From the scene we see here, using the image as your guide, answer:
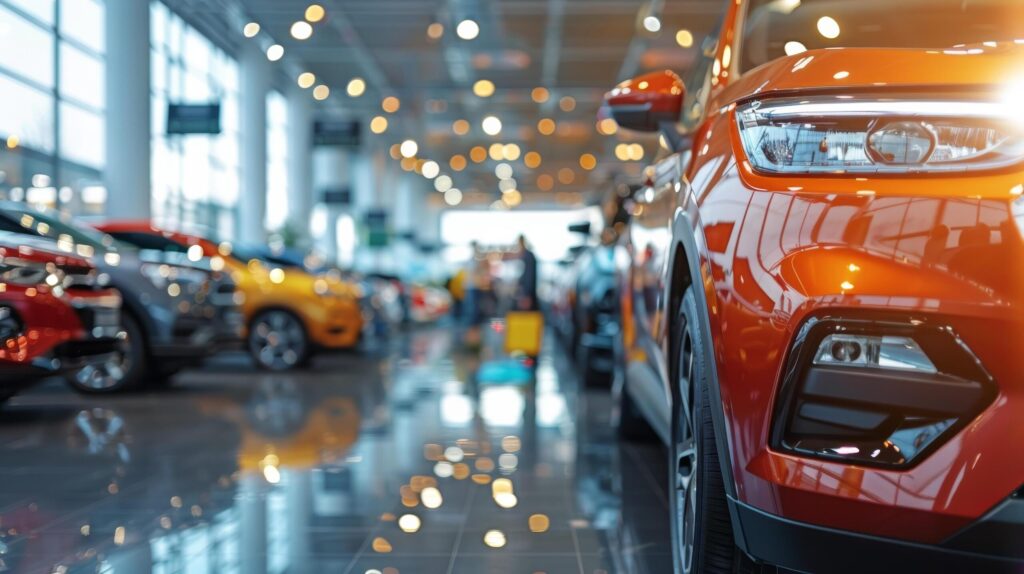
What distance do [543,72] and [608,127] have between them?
7.12 m

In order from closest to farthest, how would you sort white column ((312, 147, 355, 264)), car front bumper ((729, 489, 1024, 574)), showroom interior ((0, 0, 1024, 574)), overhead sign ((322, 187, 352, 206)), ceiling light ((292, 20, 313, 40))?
car front bumper ((729, 489, 1024, 574)), showroom interior ((0, 0, 1024, 574)), ceiling light ((292, 20, 313, 40)), overhead sign ((322, 187, 352, 206)), white column ((312, 147, 355, 264))

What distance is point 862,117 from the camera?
2.22 metres

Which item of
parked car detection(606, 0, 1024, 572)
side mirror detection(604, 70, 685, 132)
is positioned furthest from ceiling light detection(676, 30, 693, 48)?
parked car detection(606, 0, 1024, 572)

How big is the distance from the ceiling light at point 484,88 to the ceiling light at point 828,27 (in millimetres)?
25565

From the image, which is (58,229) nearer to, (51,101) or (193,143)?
(51,101)

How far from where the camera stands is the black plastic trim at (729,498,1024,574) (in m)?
1.89

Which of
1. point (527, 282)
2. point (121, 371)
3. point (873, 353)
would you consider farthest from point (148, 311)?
point (873, 353)

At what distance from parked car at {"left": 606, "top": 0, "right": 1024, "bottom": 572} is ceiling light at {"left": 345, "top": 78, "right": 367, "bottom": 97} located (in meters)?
27.7

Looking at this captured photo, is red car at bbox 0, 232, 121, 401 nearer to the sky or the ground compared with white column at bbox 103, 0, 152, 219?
nearer to the ground

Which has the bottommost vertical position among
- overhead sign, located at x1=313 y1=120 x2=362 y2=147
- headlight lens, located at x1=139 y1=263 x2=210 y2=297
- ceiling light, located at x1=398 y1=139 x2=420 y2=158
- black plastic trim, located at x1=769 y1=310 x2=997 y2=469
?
black plastic trim, located at x1=769 y1=310 x2=997 y2=469

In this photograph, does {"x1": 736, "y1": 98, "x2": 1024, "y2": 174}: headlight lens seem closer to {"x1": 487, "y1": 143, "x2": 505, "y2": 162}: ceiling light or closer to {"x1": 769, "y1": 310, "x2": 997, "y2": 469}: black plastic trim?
{"x1": 769, "y1": 310, "x2": 997, "y2": 469}: black plastic trim

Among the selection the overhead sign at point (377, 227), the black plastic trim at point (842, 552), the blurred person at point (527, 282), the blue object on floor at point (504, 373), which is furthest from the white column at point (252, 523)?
the overhead sign at point (377, 227)

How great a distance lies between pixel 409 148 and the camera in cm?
3778

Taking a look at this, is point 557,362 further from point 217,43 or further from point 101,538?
point 217,43
